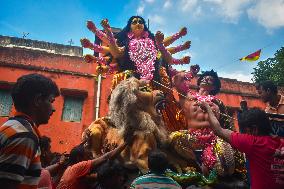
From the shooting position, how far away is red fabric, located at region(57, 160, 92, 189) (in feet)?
11.8

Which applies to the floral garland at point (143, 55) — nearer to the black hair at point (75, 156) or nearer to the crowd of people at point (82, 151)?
the crowd of people at point (82, 151)

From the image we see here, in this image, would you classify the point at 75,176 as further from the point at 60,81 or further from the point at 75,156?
the point at 60,81

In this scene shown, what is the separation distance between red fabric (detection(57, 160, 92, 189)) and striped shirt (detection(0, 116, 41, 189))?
71.1 inches

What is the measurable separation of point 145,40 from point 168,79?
3.22 feet

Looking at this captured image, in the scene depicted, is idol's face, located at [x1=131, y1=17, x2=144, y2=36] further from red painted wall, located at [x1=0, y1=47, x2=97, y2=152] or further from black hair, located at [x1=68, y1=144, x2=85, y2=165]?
red painted wall, located at [x1=0, y1=47, x2=97, y2=152]

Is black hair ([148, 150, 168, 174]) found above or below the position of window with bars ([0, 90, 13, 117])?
below

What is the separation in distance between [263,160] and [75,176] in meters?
2.12

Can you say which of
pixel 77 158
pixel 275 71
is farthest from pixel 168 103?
pixel 275 71

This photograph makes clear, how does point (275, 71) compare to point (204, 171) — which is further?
point (275, 71)

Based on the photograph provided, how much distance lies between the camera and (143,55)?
6266 millimetres

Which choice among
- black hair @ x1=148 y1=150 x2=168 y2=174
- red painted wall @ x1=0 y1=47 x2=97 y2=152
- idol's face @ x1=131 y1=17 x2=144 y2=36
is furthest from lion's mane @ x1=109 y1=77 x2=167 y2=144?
red painted wall @ x1=0 y1=47 x2=97 y2=152

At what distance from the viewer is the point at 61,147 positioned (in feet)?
49.4

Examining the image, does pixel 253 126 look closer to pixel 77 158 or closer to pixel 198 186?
pixel 198 186

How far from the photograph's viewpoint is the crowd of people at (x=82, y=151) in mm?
1728
